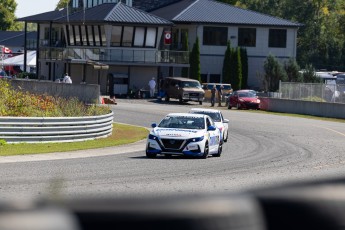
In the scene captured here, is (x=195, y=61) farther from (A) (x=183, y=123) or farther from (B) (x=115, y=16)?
(A) (x=183, y=123)

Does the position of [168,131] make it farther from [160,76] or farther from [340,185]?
[160,76]

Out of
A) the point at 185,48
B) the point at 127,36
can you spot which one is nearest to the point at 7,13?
the point at 185,48

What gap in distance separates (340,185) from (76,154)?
2513 centimetres

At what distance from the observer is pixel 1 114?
103ft

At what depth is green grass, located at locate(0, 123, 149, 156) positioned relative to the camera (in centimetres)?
2697

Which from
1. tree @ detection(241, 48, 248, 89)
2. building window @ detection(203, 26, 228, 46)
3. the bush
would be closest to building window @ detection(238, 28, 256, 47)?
building window @ detection(203, 26, 228, 46)

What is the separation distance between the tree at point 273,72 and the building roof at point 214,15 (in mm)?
5860

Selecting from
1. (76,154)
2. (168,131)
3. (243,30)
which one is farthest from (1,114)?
(243,30)

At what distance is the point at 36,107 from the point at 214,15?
47888 millimetres

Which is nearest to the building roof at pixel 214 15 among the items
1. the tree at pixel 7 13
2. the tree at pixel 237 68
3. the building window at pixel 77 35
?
the tree at pixel 237 68

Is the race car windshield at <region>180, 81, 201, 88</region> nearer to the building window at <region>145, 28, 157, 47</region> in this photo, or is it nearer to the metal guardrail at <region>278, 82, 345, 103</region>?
the metal guardrail at <region>278, 82, 345, 103</region>

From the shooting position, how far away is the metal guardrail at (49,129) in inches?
1128

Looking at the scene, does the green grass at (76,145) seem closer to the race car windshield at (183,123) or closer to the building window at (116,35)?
the race car windshield at (183,123)

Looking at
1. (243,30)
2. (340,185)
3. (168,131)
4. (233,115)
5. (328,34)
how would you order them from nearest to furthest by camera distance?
(340,185), (168,131), (233,115), (243,30), (328,34)
